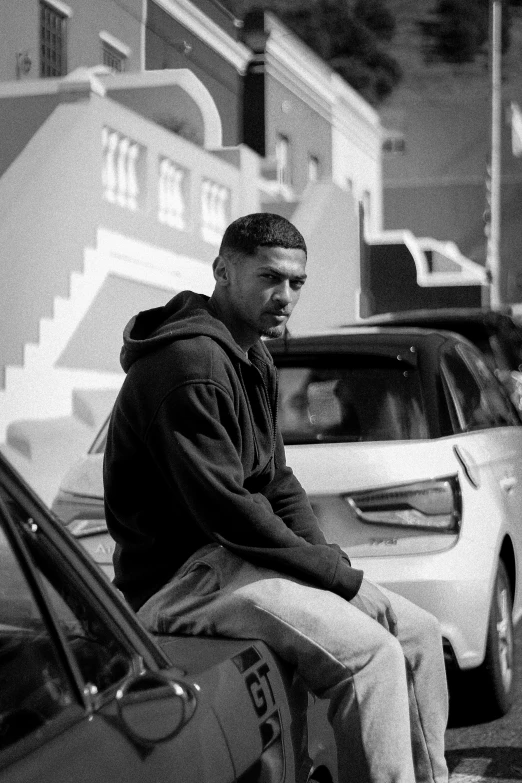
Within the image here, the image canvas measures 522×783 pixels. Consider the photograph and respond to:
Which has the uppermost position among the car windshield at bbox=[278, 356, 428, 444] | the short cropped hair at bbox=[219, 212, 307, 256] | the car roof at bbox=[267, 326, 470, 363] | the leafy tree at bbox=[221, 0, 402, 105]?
the leafy tree at bbox=[221, 0, 402, 105]

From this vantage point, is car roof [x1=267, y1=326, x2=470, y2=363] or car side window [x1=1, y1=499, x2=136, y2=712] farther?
car roof [x1=267, y1=326, x2=470, y2=363]

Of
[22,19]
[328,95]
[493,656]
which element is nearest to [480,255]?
[328,95]

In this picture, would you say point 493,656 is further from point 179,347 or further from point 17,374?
point 17,374

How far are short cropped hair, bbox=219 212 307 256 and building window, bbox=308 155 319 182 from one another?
26.1m

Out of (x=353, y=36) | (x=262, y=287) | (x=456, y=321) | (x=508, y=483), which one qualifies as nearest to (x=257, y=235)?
(x=262, y=287)

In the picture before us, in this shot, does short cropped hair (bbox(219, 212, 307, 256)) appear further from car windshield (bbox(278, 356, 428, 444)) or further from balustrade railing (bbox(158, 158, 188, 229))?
balustrade railing (bbox(158, 158, 188, 229))

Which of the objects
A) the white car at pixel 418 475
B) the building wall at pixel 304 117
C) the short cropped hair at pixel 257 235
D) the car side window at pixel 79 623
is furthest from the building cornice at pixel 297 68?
the car side window at pixel 79 623

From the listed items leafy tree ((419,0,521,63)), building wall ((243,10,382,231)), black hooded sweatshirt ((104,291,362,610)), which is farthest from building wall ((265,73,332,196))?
leafy tree ((419,0,521,63))

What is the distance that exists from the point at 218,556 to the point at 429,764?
0.80m

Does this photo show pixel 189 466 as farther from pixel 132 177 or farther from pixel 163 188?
pixel 163 188

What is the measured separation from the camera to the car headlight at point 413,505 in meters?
5.12

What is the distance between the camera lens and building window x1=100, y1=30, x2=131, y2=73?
1684 centimetres

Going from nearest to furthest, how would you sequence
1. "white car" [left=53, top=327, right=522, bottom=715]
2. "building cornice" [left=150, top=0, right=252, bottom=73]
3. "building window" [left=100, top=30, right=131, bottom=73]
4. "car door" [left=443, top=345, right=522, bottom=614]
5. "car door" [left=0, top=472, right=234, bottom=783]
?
"car door" [left=0, top=472, right=234, bottom=783]
"white car" [left=53, top=327, right=522, bottom=715]
"car door" [left=443, top=345, right=522, bottom=614]
"building window" [left=100, top=30, right=131, bottom=73]
"building cornice" [left=150, top=0, right=252, bottom=73]

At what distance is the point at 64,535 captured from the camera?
2160 millimetres
